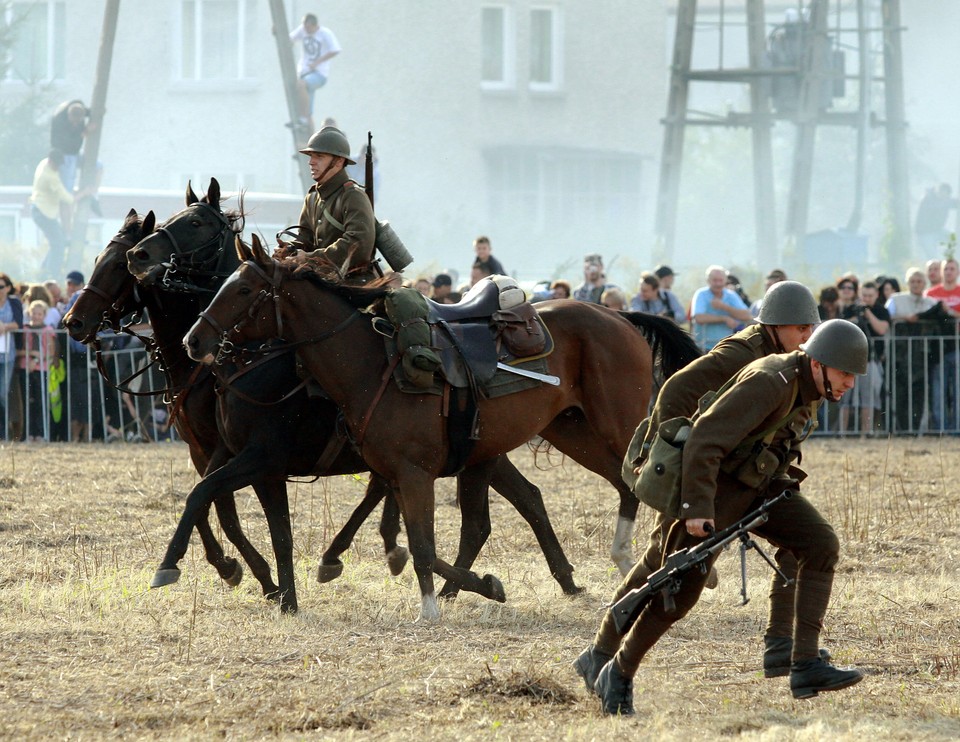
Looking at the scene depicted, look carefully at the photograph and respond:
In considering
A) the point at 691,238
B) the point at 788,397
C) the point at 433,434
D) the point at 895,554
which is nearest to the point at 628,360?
the point at 433,434

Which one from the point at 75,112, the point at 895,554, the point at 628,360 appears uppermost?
the point at 75,112

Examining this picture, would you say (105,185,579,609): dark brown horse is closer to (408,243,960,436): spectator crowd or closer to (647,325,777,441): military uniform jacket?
(647,325,777,441): military uniform jacket

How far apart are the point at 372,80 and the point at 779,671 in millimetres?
35415

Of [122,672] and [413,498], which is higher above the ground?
[413,498]

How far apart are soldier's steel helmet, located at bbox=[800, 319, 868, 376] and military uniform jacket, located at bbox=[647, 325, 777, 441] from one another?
1.78 ft

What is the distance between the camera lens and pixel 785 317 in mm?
6027

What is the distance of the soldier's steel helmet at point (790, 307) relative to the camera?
6.02m

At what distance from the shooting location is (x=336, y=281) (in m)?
7.87

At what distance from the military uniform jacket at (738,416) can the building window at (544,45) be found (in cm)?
3731

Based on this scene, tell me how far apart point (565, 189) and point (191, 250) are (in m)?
36.0

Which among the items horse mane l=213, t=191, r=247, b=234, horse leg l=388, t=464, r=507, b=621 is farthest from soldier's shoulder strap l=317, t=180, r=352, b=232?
horse leg l=388, t=464, r=507, b=621

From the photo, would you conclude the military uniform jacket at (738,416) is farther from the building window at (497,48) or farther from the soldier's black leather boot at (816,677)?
the building window at (497,48)

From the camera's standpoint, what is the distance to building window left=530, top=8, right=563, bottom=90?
4188 centimetres

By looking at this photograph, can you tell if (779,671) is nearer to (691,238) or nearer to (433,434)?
(433,434)
